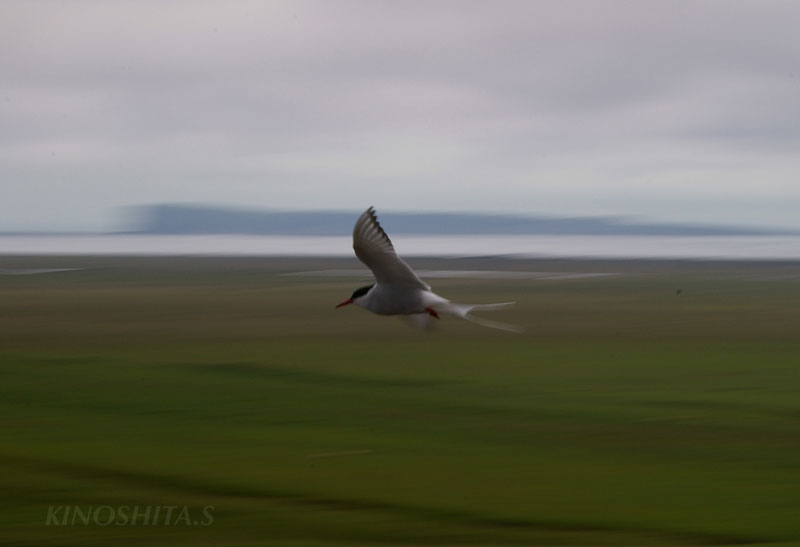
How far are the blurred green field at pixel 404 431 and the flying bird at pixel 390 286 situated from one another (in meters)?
3.07

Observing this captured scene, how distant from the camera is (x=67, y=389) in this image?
26.0m

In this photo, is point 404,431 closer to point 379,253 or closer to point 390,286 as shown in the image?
point 390,286

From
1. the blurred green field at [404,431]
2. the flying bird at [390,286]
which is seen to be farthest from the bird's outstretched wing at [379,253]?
the blurred green field at [404,431]

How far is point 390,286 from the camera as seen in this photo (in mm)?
12055

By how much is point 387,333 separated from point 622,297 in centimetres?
2382

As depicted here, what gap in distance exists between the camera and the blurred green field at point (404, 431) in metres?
14.8

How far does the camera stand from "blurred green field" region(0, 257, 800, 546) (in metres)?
14.8

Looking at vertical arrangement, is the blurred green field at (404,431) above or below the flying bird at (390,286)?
above

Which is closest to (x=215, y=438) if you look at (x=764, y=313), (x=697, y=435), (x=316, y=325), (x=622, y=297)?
(x=697, y=435)

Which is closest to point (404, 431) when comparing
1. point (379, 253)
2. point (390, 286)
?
point (390, 286)

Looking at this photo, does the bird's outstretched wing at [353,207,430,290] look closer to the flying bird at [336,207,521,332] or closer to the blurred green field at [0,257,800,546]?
the flying bird at [336,207,521,332]

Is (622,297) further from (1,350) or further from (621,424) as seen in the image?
(621,424)

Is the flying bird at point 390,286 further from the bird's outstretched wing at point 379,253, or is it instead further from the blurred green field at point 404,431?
the blurred green field at point 404,431

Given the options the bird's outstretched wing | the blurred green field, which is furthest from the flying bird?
the blurred green field
